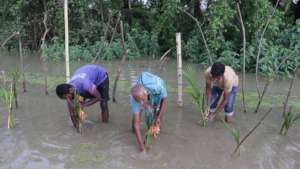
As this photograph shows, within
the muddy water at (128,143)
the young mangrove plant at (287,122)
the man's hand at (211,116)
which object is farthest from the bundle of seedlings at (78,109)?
the young mangrove plant at (287,122)

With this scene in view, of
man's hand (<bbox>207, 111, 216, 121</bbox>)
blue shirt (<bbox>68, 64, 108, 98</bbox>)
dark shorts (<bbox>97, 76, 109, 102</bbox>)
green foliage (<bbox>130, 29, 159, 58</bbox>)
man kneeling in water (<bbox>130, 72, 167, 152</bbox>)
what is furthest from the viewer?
green foliage (<bbox>130, 29, 159, 58</bbox>)

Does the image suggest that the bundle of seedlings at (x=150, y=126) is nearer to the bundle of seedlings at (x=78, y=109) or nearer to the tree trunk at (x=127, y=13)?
the bundle of seedlings at (x=78, y=109)

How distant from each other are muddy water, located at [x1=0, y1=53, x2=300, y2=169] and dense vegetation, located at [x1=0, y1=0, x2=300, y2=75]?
293cm

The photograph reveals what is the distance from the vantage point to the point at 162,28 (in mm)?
11453

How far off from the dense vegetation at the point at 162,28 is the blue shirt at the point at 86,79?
3.56m

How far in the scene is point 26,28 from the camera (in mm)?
12516

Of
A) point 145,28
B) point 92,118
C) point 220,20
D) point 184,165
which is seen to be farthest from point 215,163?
point 145,28

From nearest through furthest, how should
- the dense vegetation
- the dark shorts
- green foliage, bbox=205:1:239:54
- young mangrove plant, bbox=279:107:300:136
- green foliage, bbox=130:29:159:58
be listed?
young mangrove plant, bbox=279:107:300:136, the dark shorts, green foliage, bbox=205:1:239:54, the dense vegetation, green foliage, bbox=130:29:159:58

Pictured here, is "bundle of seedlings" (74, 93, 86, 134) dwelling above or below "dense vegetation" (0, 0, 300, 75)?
below

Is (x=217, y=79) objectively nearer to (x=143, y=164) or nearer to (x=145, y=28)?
(x=143, y=164)

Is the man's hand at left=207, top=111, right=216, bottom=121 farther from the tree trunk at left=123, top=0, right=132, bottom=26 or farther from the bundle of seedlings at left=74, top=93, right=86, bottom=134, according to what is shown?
the tree trunk at left=123, top=0, right=132, bottom=26

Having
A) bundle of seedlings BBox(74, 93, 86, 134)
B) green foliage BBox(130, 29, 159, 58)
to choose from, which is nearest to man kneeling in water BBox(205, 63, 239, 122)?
bundle of seedlings BBox(74, 93, 86, 134)

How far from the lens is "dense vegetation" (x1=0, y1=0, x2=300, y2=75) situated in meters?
9.44

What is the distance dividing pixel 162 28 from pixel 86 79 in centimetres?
648
